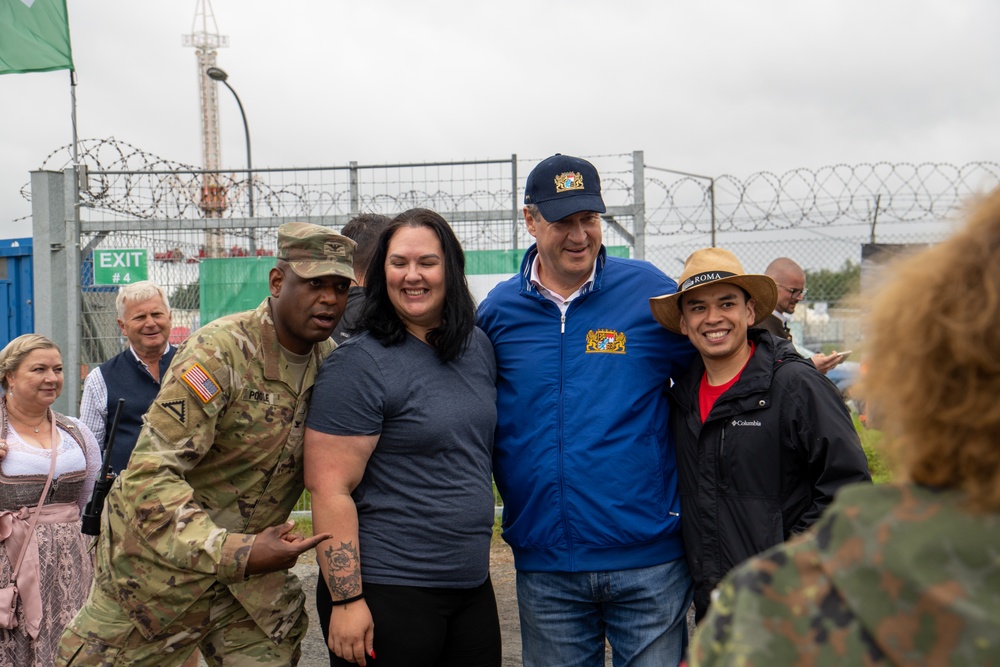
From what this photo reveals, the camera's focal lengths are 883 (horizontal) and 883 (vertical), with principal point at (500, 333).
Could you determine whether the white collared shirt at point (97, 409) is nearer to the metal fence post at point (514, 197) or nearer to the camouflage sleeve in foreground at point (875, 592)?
the metal fence post at point (514, 197)

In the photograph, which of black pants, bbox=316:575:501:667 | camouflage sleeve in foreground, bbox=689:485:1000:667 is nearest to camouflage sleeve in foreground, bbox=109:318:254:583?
black pants, bbox=316:575:501:667

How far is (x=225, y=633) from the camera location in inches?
108

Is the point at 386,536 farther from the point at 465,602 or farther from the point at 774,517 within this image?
the point at 774,517

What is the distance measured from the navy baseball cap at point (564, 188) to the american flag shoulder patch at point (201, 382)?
1244 mm

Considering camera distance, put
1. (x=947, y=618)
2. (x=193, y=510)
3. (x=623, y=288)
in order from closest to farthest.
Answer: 1. (x=947, y=618)
2. (x=193, y=510)
3. (x=623, y=288)

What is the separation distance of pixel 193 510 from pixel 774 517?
1707mm

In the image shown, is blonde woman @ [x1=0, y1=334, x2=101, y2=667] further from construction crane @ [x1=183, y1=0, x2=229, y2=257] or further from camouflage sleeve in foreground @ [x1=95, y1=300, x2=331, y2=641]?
construction crane @ [x1=183, y1=0, x2=229, y2=257]

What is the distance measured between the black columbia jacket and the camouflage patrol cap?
4.13ft

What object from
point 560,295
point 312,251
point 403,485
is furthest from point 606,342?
point 312,251

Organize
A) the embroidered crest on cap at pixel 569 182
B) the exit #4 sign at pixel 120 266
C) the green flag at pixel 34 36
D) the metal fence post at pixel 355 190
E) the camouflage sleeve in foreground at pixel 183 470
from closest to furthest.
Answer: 1. the camouflage sleeve in foreground at pixel 183 470
2. the embroidered crest on cap at pixel 569 182
3. the metal fence post at pixel 355 190
4. the exit #4 sign at pixel 120 266
5. the green flag at pixel 34 36

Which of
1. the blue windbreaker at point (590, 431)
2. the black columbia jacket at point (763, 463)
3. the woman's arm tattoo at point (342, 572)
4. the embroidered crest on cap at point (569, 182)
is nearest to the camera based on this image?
the woman's arm tattoo at point (342, 572)

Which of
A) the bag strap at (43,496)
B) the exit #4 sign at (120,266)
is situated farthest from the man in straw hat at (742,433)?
the exit #4 sign at (120,266)

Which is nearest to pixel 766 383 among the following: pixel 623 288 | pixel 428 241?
pixel 623 288

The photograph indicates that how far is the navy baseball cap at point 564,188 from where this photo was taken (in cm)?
302
